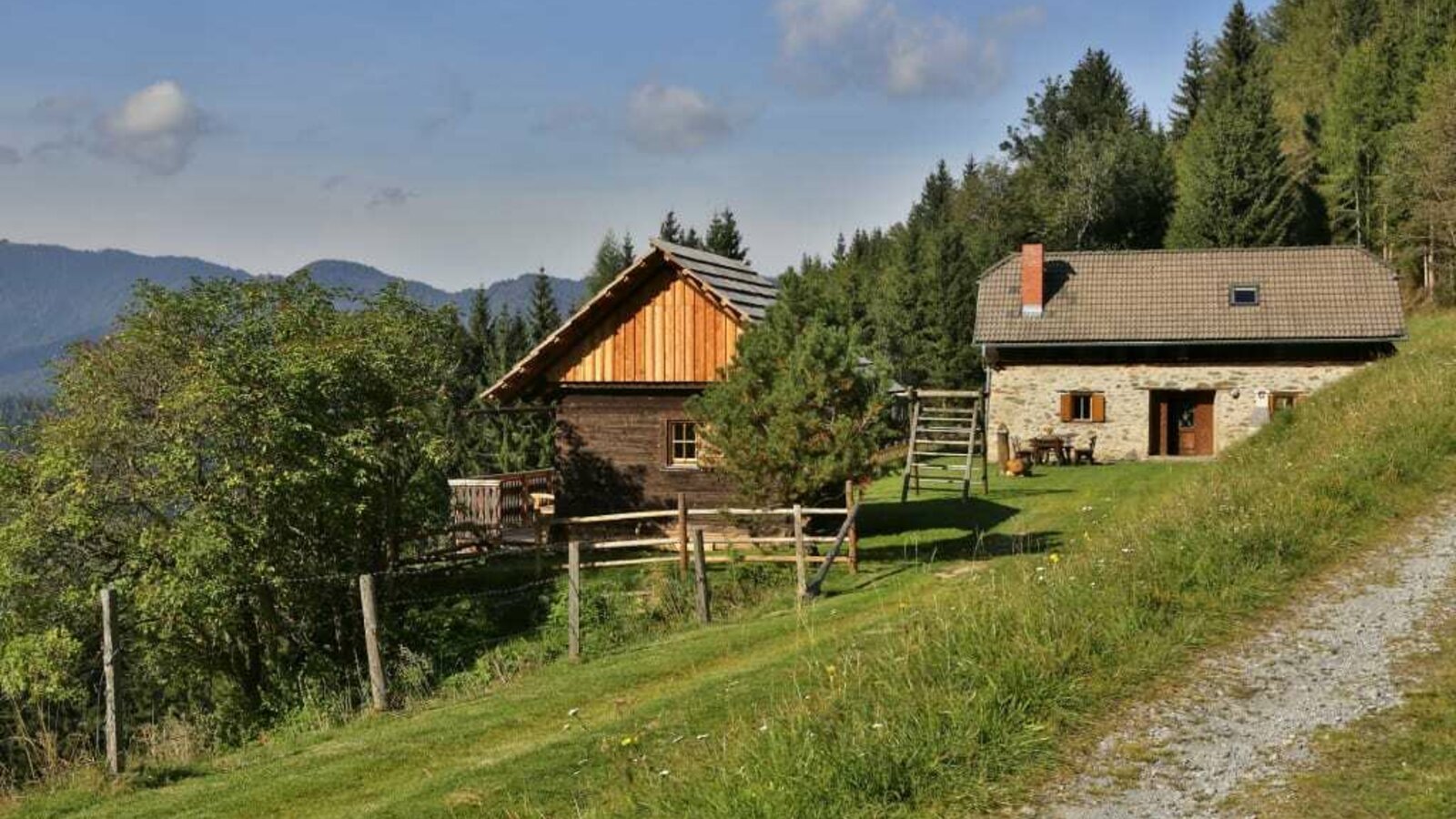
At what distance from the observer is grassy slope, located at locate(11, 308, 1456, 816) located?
259 inches

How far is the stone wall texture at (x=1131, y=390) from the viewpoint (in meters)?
33.5

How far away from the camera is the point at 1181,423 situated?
34812mm

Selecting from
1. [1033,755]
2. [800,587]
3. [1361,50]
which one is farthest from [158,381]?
[1361,50]

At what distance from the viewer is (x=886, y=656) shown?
8711mm

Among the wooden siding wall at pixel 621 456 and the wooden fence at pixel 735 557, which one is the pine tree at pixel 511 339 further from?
the wooden fence at pixel 735 557

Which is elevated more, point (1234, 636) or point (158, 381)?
point (158, 381)

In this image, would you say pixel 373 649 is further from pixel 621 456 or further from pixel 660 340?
pixel 660 340

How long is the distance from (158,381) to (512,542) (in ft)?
25.7

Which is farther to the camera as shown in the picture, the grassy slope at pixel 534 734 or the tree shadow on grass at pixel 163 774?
the tree shadow on grass at pixel 163 774

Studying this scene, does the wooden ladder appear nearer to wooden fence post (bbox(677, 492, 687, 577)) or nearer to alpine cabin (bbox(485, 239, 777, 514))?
alpine cabin (bbox(485, 239, 777, 514))

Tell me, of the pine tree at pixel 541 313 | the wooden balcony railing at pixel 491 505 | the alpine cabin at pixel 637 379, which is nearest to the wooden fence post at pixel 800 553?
the alpine cabin at pixel 637 379

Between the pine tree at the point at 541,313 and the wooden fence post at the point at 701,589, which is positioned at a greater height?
the pine tree at the point at 541,313

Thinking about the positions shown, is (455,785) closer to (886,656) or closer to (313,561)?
(886,656)

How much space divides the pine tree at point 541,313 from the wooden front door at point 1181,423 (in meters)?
44.3
